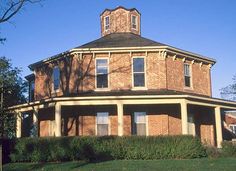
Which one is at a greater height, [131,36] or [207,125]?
[131,36]

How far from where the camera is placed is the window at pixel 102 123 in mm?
25844

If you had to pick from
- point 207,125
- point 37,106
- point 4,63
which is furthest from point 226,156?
point 4,63

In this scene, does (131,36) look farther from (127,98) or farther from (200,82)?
(127,98)

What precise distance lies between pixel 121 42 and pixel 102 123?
6.50m

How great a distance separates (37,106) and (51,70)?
14.8 ft

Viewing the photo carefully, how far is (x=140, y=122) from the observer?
A: 25812 millimetres

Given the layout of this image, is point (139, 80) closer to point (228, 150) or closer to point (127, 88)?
point (127, 88)

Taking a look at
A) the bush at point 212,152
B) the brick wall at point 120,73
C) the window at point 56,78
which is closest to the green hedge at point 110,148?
the bush at point 212,152

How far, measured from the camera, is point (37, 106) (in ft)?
83.9

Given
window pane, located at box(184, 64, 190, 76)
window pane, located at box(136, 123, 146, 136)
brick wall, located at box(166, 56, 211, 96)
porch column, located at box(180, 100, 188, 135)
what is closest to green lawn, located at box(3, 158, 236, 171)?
porch column, located at box(180, 100, 188, 135)

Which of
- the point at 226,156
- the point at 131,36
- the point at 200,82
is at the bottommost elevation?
the point at 226,156

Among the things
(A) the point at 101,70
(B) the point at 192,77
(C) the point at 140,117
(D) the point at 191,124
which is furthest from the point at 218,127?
(A) the point at 101,70

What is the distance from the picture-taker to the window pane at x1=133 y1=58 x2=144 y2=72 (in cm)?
2664

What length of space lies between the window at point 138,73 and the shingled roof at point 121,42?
46.1 inches
